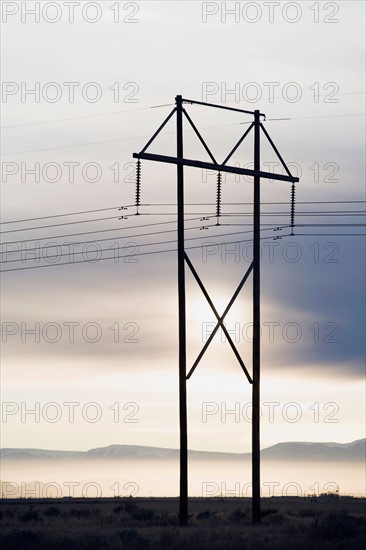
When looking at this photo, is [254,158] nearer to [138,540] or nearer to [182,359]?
[182,359]

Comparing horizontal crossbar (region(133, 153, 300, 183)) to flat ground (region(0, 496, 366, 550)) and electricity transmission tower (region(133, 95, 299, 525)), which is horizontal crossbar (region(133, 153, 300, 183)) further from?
flat ground (region(0, 496, 366, 550))

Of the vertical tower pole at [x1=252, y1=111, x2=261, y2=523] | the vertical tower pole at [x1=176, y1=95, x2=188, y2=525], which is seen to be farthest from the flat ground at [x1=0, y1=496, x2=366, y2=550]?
the vertical tower pole at [x1=176, y1=95, x2=188, y2=525]

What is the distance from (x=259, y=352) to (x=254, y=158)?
7.74 meters

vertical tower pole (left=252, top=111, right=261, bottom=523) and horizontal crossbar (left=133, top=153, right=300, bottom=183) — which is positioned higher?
horizontal crossbar (left=133, top=153, right=300, bottom=183)

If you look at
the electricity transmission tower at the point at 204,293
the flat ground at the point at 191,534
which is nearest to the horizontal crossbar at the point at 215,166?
the electricity transmission tower at the point at 204,293

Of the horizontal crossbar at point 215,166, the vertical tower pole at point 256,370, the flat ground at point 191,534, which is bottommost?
the flat ground at point 191,534

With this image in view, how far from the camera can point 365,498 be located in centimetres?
8512

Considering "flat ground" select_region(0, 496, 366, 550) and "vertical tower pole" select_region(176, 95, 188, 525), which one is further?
"vertical tower pole" select_region(176, 95, 188, 525)

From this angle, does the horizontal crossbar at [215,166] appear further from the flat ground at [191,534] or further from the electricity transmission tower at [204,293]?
the flat ground at [191,534]

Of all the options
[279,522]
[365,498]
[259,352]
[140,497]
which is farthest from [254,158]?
[140,497]

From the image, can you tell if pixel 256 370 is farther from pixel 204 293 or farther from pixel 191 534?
pixel 191 534

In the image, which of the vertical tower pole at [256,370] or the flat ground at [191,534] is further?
the vertical tower pole at [256,370]

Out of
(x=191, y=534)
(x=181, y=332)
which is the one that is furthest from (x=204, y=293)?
(x=191, y=534)

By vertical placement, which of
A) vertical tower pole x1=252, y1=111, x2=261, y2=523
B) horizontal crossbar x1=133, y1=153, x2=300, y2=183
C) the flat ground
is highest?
horizontal crossbar x1=133, y1=153, x2=300, y2=183
